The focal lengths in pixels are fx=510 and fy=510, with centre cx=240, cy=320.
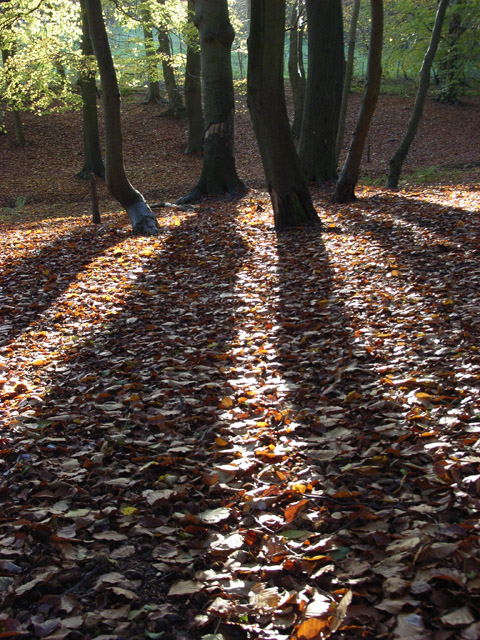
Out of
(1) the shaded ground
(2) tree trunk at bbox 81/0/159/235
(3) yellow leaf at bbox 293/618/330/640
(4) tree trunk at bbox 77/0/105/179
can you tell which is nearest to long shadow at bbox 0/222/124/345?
(2) tree trunk at bbox 81/0/159/235

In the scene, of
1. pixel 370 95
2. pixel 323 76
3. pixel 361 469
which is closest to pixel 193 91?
pixel 323 76

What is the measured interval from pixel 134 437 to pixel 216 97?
10665mm

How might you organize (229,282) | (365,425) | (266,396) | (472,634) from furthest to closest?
(229,282) < (266,396) < (365,425) < (472,634)

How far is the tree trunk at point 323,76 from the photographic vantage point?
12.2 metres

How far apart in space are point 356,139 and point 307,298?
520 centimetres

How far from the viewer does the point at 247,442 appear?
3.29 metres

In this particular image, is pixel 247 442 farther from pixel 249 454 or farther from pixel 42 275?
pixel 42 275

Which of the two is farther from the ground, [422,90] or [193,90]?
[193,90]

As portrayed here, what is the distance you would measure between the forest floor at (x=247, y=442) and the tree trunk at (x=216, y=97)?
5.35 m

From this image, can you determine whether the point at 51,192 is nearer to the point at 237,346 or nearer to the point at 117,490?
the point at 237,346

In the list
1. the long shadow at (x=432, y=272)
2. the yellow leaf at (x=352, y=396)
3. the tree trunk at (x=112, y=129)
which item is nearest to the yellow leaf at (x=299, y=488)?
the yellow leaf at (x=352, y=396)

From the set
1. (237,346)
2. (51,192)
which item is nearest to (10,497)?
(237,346)

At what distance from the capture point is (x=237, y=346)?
4.88 meters

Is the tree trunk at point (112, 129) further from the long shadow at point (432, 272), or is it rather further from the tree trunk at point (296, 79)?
the tree trunk at point (296, 79)
